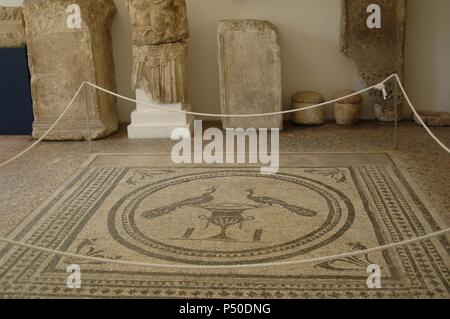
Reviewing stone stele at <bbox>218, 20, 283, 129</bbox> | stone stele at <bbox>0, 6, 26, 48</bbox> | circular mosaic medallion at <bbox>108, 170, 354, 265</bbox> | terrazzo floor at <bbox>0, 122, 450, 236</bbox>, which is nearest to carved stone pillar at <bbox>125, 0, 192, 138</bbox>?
terrazzo floor at <bbox>0, 122, 450, 236</bbox>

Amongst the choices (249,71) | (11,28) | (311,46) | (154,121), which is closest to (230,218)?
(154,121)

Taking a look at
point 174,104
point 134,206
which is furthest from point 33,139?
point 134,206

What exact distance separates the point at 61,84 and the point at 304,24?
2.72 metres

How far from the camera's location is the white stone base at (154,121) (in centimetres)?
688

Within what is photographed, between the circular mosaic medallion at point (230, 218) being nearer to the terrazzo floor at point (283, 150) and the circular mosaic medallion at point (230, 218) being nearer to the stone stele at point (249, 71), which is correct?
the terrazzo floor at point (283, 150)

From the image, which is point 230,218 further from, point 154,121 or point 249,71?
point 249,71

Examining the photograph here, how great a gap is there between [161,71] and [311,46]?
1.75 meters

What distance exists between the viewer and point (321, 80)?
7406 millimetres

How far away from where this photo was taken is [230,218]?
4629mm

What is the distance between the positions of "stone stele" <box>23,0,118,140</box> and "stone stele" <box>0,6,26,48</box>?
278mm

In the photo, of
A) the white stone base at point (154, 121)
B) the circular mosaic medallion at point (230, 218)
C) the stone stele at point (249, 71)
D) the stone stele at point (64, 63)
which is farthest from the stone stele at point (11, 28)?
the circular mosaic medallion at point (230, 218)
